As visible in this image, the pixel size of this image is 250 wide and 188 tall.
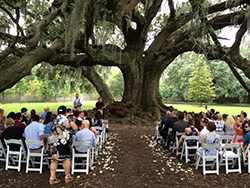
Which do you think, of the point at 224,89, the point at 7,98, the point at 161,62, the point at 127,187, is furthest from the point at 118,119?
the point at 7,98

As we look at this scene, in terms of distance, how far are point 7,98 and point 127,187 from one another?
126ft

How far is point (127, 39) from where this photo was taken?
1300cm

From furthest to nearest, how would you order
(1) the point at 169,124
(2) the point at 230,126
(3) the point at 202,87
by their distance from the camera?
(3) the point at 202,87 < (1) the point at 169,124 < (2) the point at 230,126

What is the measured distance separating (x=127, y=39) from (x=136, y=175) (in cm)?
1031

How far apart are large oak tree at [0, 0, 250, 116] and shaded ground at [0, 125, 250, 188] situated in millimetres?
4267

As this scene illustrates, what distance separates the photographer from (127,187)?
365 cm

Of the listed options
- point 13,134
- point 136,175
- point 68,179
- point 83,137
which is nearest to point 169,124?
point 136,175

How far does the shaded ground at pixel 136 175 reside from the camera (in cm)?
378

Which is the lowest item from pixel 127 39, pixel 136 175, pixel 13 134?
pixel 136 175

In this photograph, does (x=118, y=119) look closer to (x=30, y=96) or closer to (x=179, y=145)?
(x=179, y=145)

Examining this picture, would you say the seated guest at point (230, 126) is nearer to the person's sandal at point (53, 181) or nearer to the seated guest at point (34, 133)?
the person's sandal at point (53, 181)

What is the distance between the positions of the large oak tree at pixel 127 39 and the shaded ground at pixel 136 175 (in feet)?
14.0

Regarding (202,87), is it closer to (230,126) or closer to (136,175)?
(230,126)

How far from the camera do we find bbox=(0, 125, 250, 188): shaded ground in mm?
3777
